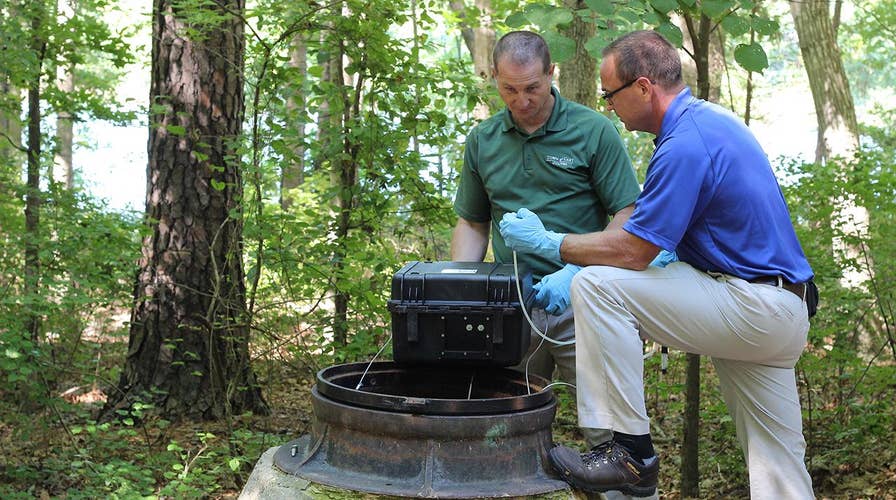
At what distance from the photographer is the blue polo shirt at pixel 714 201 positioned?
2705 mm

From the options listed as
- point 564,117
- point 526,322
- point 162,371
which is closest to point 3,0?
point 162,371

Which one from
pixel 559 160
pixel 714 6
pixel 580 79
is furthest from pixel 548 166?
pixel 580 79

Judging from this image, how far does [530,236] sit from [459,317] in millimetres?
424

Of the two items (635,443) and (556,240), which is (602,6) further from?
(635,443)

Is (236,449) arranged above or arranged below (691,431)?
below

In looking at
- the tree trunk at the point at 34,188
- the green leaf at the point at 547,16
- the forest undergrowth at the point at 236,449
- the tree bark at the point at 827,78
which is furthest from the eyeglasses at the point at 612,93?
the tree bark at the point at 827,78

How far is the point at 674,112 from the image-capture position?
2.91 meters

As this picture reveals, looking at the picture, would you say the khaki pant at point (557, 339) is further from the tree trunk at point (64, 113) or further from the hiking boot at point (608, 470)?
the tree trunk at point (64, 113)

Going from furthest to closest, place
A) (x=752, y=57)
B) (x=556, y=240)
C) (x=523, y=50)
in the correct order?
(x=752, y=57), (x=523, y=50), (x=556, y=240)

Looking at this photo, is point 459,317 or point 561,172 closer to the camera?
point 459,317

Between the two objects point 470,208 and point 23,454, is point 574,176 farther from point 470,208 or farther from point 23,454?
point 23,454

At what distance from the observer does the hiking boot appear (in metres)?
2.62

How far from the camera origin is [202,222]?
6051 mm

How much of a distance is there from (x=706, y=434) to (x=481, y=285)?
4185 millimetres
